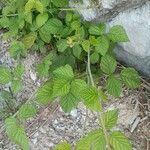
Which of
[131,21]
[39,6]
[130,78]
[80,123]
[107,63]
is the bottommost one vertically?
[80,123]

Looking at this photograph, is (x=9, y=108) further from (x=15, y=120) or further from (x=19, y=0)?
(x=19, y=0)

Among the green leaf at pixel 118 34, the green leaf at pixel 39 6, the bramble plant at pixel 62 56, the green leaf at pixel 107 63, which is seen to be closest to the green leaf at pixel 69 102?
the bramble plant at pixel 62 56

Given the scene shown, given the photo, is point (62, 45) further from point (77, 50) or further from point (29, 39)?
point (29, 39)

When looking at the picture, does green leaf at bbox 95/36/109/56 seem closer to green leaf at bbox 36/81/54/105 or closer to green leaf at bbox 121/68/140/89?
green leaf at bbox 121/68/140/89

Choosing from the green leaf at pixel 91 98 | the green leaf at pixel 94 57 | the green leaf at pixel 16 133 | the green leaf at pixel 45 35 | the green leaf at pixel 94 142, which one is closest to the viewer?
the green leaf at pixel 94 142

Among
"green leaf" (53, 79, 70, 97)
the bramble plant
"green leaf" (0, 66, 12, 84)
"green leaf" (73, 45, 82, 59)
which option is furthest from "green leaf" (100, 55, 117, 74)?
"green leaf" (0, 66, 12, 84)

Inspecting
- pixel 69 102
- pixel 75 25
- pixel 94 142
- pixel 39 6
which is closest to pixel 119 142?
pixel 94 142

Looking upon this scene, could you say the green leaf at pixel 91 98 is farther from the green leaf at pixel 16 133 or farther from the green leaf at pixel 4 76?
the green leaf at pixel 4 76
